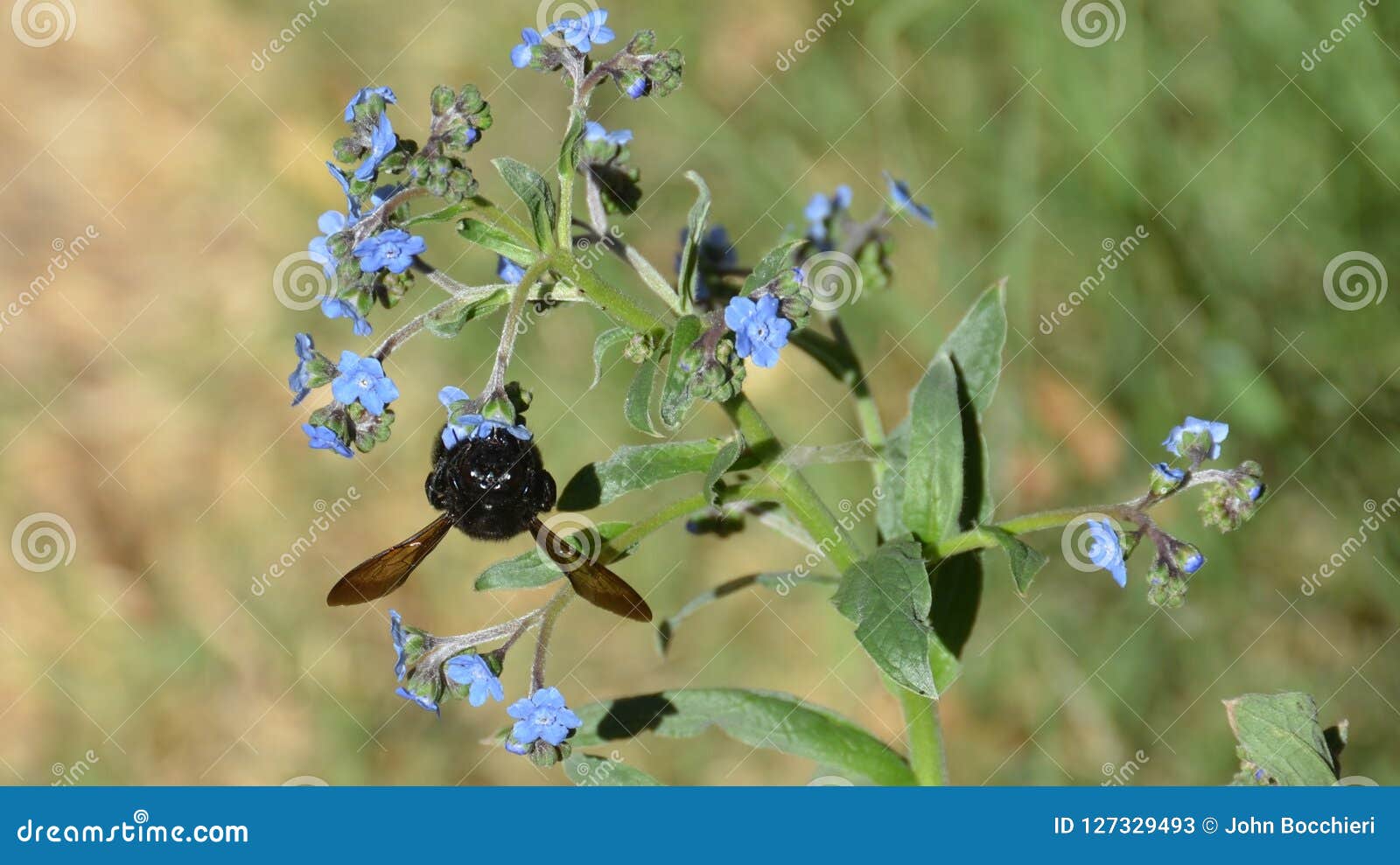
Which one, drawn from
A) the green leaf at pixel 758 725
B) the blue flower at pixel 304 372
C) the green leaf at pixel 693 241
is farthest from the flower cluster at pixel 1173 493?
the blue flower at pixel 304 372

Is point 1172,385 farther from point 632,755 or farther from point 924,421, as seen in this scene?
point 632,755

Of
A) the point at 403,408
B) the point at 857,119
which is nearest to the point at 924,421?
the point at 857,119

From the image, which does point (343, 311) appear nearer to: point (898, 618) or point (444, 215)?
point (444, 215)

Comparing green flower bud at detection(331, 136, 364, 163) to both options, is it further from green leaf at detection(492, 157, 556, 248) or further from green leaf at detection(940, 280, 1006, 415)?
green leaf at detection(940, 280, 1006, 415)

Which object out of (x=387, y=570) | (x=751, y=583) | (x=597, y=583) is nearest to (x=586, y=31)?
(x=597, y=583)

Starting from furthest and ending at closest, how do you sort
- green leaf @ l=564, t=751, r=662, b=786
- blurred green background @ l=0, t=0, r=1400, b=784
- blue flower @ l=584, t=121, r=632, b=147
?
blurred green background @ l=0, t=0, r=1400, b=784
green leaf @ l=564, t=751, r=662, b=786
blue flower @ l=584, t=121, r=632, b=147

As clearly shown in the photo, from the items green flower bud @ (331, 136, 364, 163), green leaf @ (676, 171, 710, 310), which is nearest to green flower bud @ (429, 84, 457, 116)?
green flower bud @ (331, 136, 364, 163)
